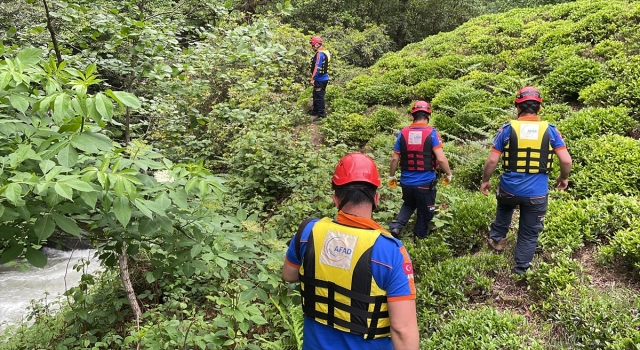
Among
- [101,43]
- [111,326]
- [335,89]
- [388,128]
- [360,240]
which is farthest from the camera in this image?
[335,89]

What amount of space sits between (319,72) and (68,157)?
834cm

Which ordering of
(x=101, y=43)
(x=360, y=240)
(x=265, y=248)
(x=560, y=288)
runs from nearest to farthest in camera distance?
(x=360, y=240) → (x=265, y=248) → (x=560, y=288) → (x=101, y=43)

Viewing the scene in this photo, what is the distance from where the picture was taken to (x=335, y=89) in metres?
11.8

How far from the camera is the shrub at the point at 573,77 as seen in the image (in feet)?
25.1

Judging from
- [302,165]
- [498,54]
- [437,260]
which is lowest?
[437,260]

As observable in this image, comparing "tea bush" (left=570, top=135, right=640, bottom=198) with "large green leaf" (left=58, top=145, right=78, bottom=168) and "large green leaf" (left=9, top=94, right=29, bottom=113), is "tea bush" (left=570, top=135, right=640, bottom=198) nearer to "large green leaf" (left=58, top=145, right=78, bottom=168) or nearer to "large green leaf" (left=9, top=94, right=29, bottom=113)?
"large green leaf" (left=58, top=145, right=78, bottom=168)

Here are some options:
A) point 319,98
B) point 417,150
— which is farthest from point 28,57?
point 319,98

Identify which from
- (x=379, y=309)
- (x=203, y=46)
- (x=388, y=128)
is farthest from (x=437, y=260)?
(x=388, y=128)

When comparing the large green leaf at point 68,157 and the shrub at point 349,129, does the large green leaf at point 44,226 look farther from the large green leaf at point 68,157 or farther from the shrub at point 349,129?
the shrub at point 349,129

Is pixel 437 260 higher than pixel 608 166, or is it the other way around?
pixel 608 166

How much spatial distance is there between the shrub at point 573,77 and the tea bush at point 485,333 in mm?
5720

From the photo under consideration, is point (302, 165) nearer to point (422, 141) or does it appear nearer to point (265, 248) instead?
point (422, 141)

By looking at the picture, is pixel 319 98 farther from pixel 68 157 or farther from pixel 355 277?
pixel 68 157

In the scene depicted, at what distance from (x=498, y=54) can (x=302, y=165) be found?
7077mm
